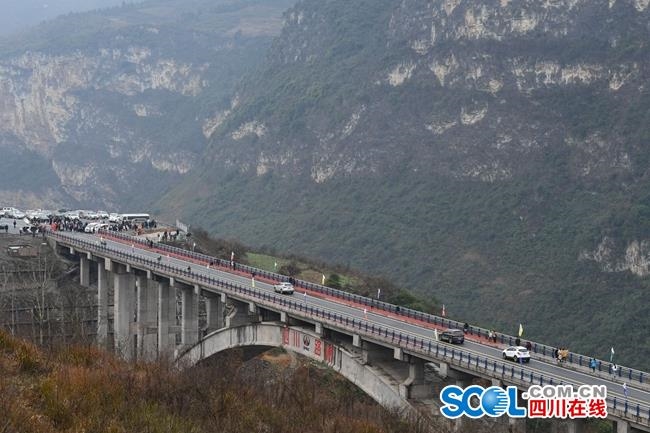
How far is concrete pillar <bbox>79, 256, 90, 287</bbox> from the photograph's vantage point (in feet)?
271

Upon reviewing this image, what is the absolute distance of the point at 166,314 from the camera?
224ft

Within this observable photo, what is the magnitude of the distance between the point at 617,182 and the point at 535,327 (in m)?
49.3

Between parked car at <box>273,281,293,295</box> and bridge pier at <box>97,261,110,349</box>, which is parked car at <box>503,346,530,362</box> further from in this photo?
bridge pier at <box>97,261,110,349</box>

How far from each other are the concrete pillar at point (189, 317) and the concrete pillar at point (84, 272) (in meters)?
Result: 20.2

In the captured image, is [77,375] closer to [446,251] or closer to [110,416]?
[110,416]

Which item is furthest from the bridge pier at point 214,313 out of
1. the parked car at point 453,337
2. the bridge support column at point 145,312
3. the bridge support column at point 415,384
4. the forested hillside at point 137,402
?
the forested hillside at point 137,402

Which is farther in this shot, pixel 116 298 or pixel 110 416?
pixel 116 298

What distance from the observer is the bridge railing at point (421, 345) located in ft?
107

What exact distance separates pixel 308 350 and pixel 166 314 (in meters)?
19.7

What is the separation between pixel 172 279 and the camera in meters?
64.8

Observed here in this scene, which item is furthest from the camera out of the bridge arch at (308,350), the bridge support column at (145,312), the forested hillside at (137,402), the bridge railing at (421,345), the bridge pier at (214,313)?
the bridge support column at (145,312)

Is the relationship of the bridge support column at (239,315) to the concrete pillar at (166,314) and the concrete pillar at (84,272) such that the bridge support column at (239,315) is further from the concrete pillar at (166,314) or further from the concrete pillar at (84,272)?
the concrete pillar at (84,272)

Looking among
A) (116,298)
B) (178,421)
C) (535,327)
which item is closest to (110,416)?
(178,421)

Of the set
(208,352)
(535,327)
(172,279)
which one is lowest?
(535,327)
